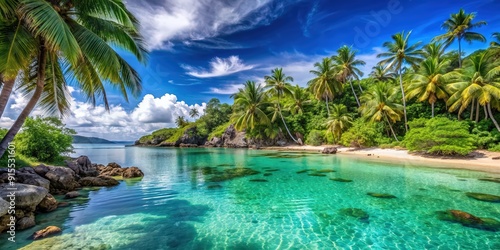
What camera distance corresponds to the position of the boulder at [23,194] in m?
6.67

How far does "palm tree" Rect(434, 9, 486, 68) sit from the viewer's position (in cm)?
2719

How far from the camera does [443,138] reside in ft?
62.7

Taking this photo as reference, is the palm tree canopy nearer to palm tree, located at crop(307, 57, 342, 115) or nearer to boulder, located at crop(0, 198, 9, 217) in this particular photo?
palm tree, located at crop(307, 57, 342, 115)

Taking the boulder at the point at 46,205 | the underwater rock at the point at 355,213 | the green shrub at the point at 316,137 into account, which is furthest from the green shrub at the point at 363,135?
the boulder at the point at 46,205

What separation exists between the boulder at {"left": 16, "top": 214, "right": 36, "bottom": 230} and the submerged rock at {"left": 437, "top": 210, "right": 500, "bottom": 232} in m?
12.4

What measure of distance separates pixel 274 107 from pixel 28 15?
40.8 metres

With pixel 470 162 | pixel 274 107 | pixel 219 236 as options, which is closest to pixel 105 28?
pixel 219 236

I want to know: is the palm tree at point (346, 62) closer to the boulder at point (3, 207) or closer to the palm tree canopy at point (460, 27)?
the palm tree canopy at point (460, 27)

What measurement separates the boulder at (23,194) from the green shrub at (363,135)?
31.7m

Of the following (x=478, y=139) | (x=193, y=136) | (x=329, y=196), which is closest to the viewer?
(x=329, y=196)

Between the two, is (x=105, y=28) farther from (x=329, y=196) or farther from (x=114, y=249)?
(x=329, y=196)

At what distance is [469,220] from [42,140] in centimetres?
2007

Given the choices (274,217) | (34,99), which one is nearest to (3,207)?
(34,99)

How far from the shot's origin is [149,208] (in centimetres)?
866
